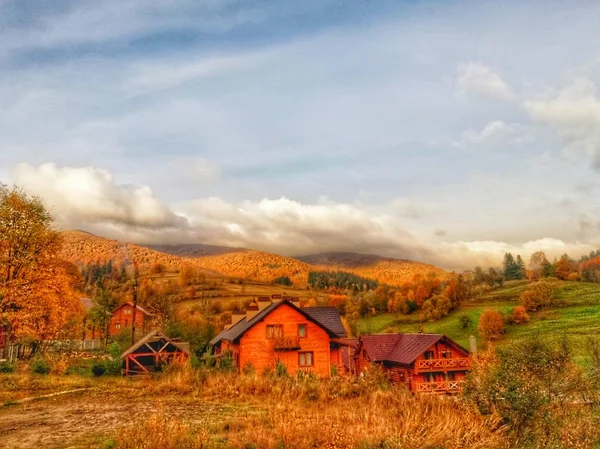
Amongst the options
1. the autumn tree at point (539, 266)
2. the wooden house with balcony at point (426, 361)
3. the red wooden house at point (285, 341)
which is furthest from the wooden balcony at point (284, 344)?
the autumn tree at point (539, 266)

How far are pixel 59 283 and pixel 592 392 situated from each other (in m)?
32.8

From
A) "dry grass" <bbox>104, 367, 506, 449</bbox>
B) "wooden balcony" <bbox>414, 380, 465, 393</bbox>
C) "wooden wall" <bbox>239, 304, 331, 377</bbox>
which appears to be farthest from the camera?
"wooden wall" <bbox>239, 304, 331, 377</bbox>

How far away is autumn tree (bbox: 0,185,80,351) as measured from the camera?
101 feet

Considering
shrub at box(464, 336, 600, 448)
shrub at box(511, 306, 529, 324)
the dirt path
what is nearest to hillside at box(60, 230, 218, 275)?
shrub at box(511, 306, 529, 324)

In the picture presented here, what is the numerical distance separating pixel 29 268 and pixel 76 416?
1944 centimetres

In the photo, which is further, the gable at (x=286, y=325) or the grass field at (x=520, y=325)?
the grass field at (x=520, y=325)

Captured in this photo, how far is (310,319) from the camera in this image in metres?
40.6

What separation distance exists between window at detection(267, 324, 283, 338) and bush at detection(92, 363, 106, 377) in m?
13.8

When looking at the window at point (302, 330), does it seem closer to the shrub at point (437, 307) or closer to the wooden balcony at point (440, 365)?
the wooden balcony at point (440, 365)

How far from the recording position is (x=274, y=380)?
2297 cm

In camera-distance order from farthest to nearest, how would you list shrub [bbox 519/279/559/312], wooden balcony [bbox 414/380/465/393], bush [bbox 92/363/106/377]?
shrub [bbox 519/279/559/312]
wooden balcony [bbox 414/380/465/393]
bush [bbox 92/363/106/377]

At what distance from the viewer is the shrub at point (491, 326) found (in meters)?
68.6

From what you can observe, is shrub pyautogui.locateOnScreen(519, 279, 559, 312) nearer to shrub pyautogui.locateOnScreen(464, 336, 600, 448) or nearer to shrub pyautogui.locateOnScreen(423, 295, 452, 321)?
shrub pyautogui.locateOnScreen(423, 295, 452, 321)

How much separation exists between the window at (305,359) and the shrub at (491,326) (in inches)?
1570
